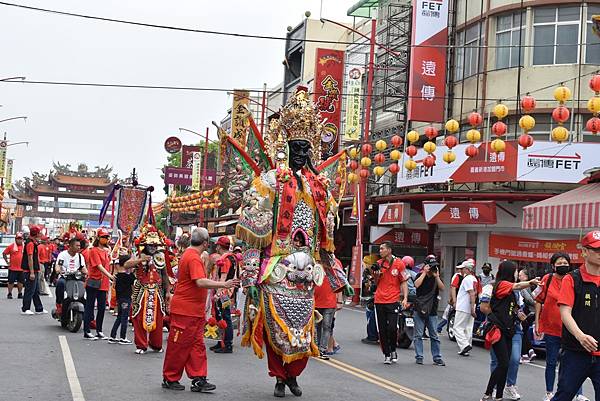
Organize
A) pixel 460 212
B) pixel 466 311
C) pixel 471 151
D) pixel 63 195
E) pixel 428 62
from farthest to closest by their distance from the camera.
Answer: pixel 63 195, pixel 428 62, pixel 460 212, pixel 471 151, pixel 466 311

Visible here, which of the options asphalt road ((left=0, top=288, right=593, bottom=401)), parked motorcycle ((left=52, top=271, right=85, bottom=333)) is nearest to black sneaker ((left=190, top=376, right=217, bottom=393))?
asphalt road ((left=0, top=288, right=593, bottom=401))

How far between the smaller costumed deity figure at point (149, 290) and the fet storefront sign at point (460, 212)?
14868 millimetres

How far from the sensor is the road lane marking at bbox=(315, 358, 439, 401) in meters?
10.1

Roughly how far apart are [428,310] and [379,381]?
3192 mm

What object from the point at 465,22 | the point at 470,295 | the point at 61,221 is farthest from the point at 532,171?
the point at 61,221

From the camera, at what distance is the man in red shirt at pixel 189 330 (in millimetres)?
9422

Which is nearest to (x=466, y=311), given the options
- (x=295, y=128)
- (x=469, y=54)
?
(x=295, y=128)

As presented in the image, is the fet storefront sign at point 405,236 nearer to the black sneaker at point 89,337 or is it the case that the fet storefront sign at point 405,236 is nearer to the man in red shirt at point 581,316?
the black sneaker at point 89,337

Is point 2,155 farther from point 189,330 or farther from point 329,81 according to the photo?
point 189,330

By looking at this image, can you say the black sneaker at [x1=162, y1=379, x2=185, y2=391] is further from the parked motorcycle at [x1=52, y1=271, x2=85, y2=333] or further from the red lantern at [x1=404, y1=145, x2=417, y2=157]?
the red lantern at [x1=404, y1=145, x2=417, y2=157]

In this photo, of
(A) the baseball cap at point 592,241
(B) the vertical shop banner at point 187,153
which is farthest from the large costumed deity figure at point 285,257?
(B) the vertical shop banner at point 187,153

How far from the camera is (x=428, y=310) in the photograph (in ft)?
46.4

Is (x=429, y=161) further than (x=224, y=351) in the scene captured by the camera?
Yes

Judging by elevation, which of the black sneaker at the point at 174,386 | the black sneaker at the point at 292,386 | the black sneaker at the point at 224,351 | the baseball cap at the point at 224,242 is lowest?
the black sneaker at the point at 224,351
